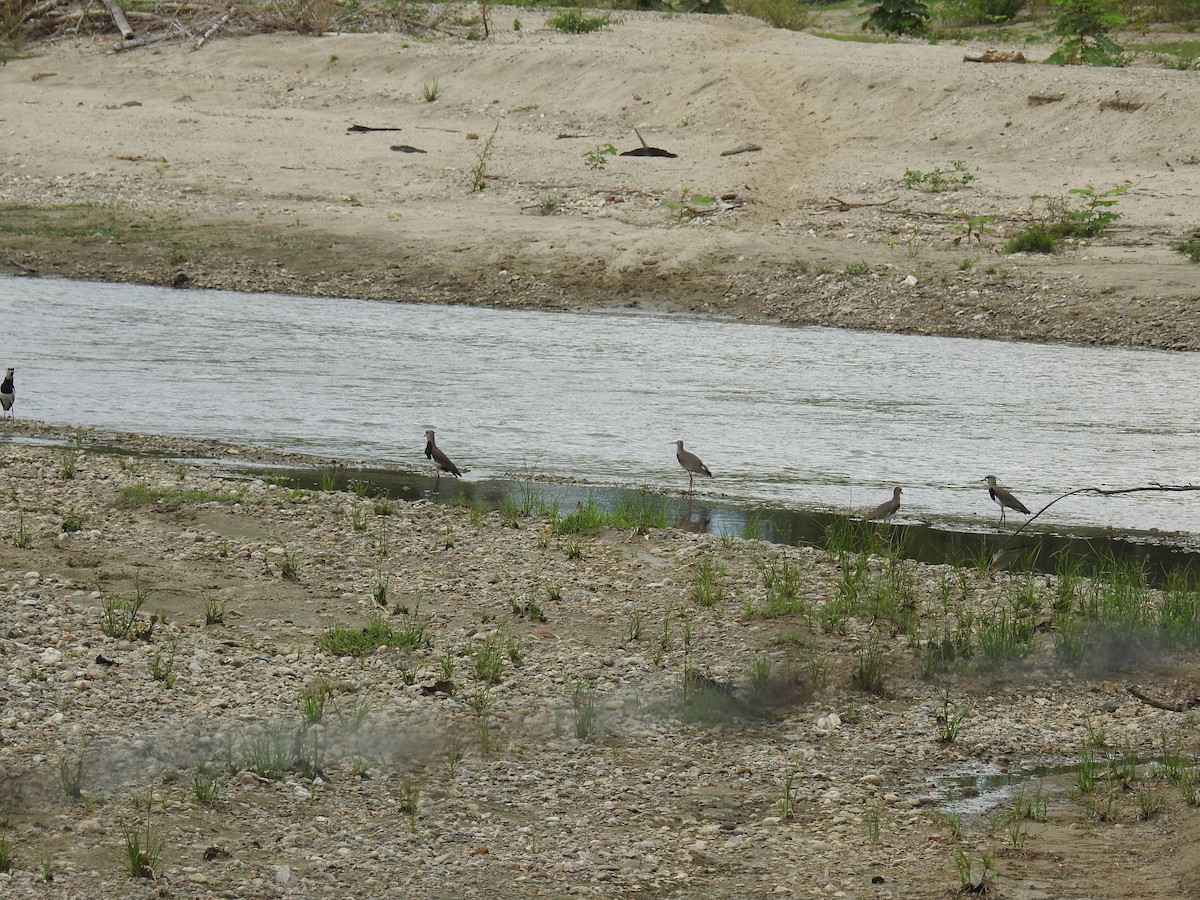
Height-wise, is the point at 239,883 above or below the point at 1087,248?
below

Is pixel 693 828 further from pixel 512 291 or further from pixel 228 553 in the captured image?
pixel 512 291

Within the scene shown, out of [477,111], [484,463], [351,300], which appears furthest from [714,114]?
[484,463]

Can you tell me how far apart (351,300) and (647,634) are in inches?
562

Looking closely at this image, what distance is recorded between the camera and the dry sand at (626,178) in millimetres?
22172

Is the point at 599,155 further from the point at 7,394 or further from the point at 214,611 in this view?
the point at 214,611

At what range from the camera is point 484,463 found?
14758mm

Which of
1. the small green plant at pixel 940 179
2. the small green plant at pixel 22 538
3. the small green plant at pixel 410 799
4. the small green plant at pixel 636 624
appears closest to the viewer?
the small green plant at pixel 410 799

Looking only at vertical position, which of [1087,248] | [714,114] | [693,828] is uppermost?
[714,114]

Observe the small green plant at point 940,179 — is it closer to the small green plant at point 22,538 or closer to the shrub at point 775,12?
the shrub at point 775,12

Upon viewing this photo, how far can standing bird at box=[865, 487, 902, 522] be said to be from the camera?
40.7 ft

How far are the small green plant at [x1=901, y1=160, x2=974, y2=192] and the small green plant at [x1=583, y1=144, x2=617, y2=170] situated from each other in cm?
485

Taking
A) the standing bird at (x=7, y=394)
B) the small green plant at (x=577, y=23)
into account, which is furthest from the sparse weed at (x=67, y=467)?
the small green plant at (x=577, y=23)

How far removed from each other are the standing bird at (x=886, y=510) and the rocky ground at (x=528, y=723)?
1.16 metres

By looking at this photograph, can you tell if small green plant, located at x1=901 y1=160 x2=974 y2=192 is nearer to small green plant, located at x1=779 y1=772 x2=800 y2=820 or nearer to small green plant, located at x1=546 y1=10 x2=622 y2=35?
small green plant, located at x1=546 y1=10 x2=622 y2=35
